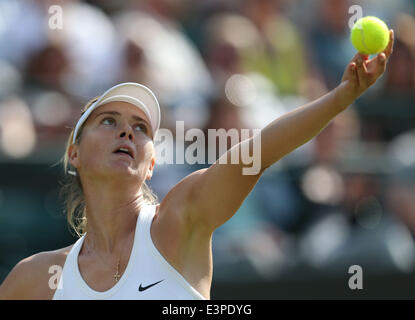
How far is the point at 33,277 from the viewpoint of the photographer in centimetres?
355

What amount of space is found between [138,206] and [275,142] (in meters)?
0.91

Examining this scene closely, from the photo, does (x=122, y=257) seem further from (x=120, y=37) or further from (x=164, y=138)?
(x=120, y=37)

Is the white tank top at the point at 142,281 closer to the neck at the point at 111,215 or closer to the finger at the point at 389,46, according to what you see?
the neck at the point at 111,215

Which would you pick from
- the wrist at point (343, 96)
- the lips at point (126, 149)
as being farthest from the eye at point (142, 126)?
the wrist at point (343, 96)

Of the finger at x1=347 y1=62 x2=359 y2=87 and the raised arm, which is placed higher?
the finger at x1=347 y1=62 x2=359 y2=87

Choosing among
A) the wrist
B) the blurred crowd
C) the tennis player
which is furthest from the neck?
the blurred crowd

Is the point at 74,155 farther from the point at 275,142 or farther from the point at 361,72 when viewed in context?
the point at 361,72

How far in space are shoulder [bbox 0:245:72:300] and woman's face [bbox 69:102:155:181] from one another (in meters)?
0.42

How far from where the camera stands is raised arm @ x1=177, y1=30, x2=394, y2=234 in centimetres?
277

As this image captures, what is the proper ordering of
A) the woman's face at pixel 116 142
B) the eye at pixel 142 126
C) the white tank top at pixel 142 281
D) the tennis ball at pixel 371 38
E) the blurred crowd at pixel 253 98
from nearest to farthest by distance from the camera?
the tennis ball at pixel 371 38 → the white tank top at pixel 142 281 → the woman's face at pixel 116 142 → the eye at pixel 142 126 → the blurred crowd at pixel 253 98

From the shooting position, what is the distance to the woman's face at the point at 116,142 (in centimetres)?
347

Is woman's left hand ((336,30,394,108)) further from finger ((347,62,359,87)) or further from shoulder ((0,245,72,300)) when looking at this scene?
shoulder ((0,245,72,300))

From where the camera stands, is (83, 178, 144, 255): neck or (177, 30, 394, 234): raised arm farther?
(83, 178, 144, 255): neck

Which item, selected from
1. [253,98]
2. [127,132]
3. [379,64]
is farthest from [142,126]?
[253,98]
